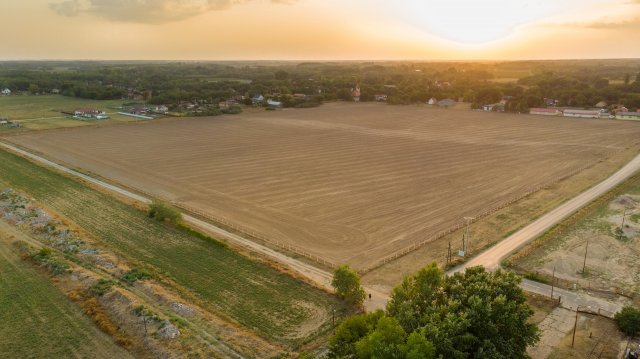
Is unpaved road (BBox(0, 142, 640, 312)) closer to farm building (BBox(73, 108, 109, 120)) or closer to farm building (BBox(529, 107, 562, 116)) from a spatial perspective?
farm building (BBox(73, 108, 109, 120))

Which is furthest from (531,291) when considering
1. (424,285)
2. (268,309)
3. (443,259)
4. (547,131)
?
(547,131)

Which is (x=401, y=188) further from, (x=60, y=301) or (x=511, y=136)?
(x=511, y=136)

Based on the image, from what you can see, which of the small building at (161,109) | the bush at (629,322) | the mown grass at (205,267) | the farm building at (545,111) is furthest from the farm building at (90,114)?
the farm building at (545,111)

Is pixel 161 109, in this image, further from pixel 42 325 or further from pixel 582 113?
pixel 582 113

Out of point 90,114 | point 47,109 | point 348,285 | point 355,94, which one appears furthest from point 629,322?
point 47,109

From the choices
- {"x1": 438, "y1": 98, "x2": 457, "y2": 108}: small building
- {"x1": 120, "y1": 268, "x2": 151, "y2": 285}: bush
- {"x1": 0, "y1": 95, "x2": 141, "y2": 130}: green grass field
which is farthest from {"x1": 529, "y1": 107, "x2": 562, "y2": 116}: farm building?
{"x1": 120, "y1": 268, "x2": 151, "y2": 285}: bush

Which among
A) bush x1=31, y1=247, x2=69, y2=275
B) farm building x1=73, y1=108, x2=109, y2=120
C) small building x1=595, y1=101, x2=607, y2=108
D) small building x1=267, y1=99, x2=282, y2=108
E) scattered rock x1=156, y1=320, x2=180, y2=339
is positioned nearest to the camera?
scattered rock x1=156, y1=320, x2=180, y2=339
